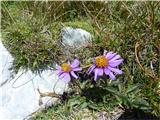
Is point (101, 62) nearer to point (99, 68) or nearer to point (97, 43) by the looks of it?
point (99, 68)

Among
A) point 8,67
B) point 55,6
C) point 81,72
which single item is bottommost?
point 81,72

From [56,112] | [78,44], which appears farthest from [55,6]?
[56,112]

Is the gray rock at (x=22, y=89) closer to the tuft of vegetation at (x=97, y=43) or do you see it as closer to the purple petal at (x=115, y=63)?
the tuft of vegetation at (x=97, y=43)

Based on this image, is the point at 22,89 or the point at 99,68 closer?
the point at 99,68

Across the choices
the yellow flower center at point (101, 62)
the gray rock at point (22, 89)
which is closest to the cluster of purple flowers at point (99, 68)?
the yellow flower center at point (101, 62)

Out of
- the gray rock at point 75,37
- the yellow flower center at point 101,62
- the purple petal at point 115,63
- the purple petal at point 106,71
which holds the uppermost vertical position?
the gray rock at point 75,37

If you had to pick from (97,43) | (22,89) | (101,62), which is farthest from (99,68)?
(22,89)

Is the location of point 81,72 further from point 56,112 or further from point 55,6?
point 55,6

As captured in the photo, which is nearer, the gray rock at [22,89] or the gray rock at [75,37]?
the gray rock at [22,89]
